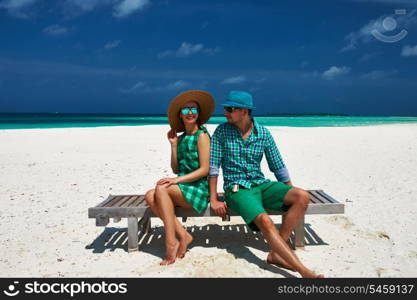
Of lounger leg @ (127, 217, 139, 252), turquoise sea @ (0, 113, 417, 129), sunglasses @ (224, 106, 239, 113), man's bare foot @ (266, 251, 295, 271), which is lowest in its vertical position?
man's bare foot @ (266, 251, 295, 271)

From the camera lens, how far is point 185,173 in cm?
445

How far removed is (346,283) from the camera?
3566 mm

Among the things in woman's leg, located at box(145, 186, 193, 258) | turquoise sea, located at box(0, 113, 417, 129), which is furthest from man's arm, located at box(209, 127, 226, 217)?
turquoise sea, located at box(0, 113, 417, 129)

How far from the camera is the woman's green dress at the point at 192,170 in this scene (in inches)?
167

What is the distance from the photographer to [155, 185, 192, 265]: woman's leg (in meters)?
4.15

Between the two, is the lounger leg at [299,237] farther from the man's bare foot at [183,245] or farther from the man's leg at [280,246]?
the man's bare foot at [183,245]

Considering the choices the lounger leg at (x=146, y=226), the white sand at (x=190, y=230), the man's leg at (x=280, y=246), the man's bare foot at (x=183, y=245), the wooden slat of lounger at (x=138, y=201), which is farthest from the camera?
the lounger leg at (x=146, y=226)

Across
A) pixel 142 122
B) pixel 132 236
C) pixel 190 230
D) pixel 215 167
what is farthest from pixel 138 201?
pixel 142 122

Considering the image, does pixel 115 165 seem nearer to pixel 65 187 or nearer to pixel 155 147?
pixel 65 187

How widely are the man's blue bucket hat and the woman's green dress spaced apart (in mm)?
461

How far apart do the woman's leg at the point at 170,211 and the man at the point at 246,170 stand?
376mm

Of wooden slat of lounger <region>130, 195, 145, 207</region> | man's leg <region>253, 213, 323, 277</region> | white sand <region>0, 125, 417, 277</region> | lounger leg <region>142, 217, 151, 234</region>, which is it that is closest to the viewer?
man's leg <region>253, 213, 323, 277</region>

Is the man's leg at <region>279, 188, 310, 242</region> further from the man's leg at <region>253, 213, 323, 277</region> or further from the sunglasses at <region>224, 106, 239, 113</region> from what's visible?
the sunglasses at <region>224, 106, 239, 113</region>

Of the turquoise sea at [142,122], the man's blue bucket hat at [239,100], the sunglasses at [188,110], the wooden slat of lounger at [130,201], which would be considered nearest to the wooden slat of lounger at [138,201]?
the wooden slat of lounger at [130,201]
